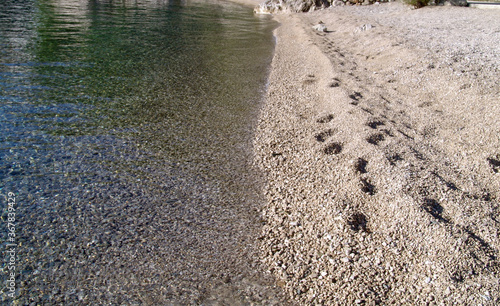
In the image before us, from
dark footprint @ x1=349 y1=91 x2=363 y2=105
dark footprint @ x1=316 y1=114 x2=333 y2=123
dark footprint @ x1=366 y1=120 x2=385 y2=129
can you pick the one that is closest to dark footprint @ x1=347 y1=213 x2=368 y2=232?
dark footprint @ x1=366 y1=120 x2=385 y2=129

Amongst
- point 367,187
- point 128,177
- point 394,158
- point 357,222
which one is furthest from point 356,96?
point 128,177

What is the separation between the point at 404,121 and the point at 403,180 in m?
3.44

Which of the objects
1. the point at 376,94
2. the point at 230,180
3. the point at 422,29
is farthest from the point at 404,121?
the point at 422,29

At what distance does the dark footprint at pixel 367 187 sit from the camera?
6510 millimetres

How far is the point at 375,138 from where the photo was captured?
8172 mm

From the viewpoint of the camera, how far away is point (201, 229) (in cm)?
599

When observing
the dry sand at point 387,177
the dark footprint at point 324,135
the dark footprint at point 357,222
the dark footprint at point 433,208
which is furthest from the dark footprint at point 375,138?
the dark footprint at point 357,222

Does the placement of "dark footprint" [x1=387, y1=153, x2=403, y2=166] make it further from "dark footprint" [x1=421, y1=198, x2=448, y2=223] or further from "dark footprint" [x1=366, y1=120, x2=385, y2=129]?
"dark footprint" [x1=366, y1=120, x2=385, y2=129]

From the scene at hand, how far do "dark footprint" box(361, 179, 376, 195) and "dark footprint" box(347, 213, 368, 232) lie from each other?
662 millimetres

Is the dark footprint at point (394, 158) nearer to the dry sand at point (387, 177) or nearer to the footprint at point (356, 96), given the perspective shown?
the dry sand at point (387, 177)

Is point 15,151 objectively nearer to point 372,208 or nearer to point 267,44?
point 372,208

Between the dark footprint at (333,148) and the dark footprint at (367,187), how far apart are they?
4.79ft

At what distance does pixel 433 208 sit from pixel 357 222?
1.28 meters

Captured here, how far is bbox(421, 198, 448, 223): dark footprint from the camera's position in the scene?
5.64 m
